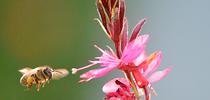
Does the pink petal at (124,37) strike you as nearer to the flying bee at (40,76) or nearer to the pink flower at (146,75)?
the pink flower at (146,75)

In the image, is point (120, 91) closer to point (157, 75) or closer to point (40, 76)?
point (157, 75)

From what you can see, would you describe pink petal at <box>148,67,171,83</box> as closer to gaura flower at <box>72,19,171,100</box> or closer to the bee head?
gaura flower at <box>72,19,171,100</box>

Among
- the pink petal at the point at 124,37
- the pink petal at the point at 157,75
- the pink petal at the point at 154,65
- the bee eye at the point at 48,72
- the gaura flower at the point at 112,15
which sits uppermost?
the bee eye at the point at 48,72

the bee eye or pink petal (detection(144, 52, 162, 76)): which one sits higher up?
the bee eye

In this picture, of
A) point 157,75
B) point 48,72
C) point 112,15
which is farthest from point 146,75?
point 48,72

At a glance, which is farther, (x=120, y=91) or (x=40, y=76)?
(x=40, y=76)

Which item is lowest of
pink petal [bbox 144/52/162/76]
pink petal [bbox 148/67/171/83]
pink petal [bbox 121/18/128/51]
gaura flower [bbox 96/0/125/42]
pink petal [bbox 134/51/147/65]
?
pink petal [bbox 148/67/171/83]

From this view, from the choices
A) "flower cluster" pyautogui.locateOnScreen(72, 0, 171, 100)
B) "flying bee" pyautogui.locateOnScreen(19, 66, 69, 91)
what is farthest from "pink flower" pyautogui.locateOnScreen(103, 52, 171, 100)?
"flying bee" pyautogui.locateOnScreen(19, 66, 69, 91)

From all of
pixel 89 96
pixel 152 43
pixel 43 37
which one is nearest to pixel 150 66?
pixel 152 43

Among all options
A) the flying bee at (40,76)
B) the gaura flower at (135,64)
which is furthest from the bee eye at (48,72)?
the gaura flower at (135,64)
